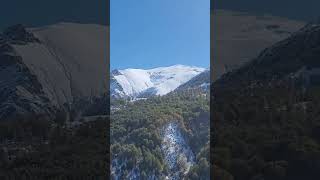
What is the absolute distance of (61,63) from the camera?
27.0ft

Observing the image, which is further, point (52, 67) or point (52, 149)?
point (52, 67)

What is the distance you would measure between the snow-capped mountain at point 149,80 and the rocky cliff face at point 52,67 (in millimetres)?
941

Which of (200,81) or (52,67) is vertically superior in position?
(52,67)

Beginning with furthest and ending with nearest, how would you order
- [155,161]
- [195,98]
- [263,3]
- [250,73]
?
[263,3] < [250,73] < [195,98] < [155,161]

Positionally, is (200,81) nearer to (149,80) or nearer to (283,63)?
(149,80)

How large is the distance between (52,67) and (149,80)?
180cm

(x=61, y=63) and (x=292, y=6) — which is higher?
(x=292, y=6)

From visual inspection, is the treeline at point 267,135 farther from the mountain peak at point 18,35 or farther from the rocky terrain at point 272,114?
the mountain peak at point 18,35

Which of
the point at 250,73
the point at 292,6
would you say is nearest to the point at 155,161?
the point at 250,73

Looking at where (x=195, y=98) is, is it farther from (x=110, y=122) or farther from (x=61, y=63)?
(x=61, y=63)

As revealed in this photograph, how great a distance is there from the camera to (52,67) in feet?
26.4

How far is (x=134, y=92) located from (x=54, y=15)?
2149 mm

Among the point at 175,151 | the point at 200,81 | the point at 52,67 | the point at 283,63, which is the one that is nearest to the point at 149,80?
the point at 200,81

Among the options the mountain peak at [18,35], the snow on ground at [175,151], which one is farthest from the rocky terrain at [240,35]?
the mountain peak at [18,35]
